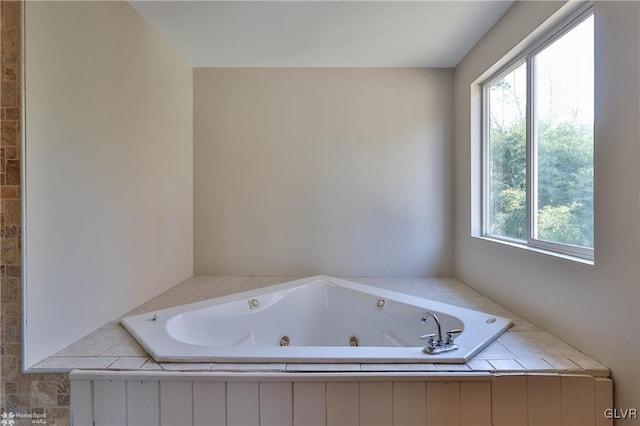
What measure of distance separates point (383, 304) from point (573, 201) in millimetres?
A: 1159

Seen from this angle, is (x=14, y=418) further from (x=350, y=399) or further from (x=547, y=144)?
(x=547, y=144)

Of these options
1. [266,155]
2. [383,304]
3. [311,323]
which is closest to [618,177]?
[383,304]

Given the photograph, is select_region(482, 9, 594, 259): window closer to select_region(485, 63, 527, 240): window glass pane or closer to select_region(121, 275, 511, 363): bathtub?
select_region(485, 63, 527, 240): window glass pane

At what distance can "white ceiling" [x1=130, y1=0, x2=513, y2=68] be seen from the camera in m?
1.92

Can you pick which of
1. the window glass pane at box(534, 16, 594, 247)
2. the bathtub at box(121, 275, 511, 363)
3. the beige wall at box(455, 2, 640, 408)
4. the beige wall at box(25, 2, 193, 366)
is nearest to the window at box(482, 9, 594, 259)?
the window glass pane at box(534, 16, 594, 247)

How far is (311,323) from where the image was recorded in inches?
90.0

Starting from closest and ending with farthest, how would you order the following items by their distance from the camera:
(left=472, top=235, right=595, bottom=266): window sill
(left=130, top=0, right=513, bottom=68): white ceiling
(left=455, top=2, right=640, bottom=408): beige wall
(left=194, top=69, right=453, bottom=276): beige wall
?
(left=455, top=2, right=640, bottom=408): beige wall → (left=472, top=235, right=595, bottom=266): window sill → (left=130, top=0, right=513, bottom=68): white ceiling → (left=194, top=69, right=453, bottom=276): beige wall

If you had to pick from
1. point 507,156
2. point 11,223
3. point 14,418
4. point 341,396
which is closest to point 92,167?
point 11,223

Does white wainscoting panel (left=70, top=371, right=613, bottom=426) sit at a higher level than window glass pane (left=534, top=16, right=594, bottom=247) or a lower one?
lower

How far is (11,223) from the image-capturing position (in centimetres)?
124

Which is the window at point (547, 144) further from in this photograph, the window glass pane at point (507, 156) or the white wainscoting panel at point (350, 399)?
the white wainscoting panel at point (350, 399)

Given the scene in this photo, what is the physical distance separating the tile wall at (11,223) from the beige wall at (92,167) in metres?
0.04

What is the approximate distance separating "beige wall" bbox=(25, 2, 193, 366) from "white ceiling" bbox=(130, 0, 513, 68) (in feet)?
0.93

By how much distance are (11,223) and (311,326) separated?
1.72 metres
